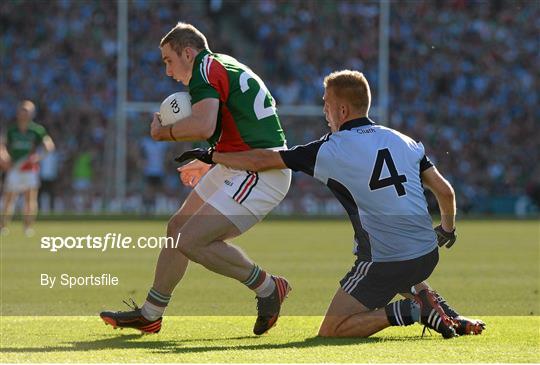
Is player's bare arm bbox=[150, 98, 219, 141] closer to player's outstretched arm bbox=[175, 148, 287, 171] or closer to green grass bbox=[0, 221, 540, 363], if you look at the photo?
player's outstretched arm bbox=[175, 148, 287, 171]

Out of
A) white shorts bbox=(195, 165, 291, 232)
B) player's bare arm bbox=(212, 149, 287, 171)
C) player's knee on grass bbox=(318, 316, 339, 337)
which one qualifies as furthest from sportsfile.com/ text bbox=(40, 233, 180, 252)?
player's knee on grass bbox=(318, 316, 339, 337)

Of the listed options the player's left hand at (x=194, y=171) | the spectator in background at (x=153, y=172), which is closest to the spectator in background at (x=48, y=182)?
the spectator in background at (x=153, y=172)

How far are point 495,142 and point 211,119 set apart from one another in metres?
23.5

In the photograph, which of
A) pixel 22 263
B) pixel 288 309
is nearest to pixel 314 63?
pixel 22 263

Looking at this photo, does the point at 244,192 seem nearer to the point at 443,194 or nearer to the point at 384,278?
the point at 384,278

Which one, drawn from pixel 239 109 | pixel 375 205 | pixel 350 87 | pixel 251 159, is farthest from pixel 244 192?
pixel 350 87

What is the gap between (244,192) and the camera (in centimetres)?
748

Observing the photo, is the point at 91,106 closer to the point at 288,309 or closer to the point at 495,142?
the point at 495,142

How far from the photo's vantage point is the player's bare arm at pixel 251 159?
7273 millimetres

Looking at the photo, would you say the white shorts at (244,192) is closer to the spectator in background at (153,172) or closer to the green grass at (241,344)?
the green grass at (241,344)

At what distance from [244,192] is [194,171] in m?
0.62

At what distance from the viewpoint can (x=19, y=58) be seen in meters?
29.4

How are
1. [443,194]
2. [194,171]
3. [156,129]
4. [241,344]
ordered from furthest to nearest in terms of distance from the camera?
[194,171], [156,129], [443,194], [241,344]

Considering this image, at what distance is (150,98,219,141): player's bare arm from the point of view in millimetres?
7176
